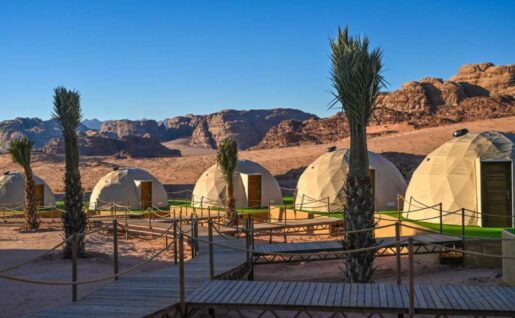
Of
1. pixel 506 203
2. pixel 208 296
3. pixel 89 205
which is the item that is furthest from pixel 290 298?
pixel 89 205

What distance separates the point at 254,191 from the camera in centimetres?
2295

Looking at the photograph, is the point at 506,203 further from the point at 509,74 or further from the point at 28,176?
the point at 509,74

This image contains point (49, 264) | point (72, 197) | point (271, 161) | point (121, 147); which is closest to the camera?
point (49, 264)

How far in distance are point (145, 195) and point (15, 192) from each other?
8.10m

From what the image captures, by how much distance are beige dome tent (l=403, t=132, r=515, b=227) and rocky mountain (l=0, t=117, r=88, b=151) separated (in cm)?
11232

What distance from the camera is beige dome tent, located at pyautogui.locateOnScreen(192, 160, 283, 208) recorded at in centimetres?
2284

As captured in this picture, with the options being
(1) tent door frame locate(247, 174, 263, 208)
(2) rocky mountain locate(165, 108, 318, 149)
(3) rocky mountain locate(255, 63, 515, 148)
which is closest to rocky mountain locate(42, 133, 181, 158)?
(3) rocky mountain locate(255, 63, 515, 148)

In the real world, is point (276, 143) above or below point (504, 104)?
below

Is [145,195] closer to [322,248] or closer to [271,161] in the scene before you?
[322,248]

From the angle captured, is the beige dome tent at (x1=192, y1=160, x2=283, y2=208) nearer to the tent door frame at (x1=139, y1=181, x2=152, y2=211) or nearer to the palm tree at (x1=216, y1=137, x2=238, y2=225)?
the tent door frame at (x1=139, y1=181, x2=152, y2=211)

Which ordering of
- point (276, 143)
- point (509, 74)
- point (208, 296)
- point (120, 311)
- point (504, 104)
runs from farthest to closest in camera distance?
point (509, 74), point (276, 143), point (504, 104), point (208, 296), point (120, 311)

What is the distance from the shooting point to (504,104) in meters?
69.5

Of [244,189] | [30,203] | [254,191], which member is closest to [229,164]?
[244,189]

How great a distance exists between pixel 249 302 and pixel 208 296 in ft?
2.30
